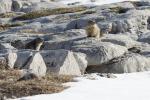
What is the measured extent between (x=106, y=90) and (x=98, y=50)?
811cm

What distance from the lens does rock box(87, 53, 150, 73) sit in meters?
25.2

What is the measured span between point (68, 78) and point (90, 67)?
5.70 metres

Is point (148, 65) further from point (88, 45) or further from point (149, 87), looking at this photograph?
point (149, 87)

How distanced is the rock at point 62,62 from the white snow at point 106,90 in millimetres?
2404

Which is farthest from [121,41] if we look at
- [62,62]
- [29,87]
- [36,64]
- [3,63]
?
[29,87]

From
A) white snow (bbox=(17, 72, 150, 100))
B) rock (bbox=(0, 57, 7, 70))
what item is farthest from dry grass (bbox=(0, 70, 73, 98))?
rock (bbox=(0, 57, 7, 70))

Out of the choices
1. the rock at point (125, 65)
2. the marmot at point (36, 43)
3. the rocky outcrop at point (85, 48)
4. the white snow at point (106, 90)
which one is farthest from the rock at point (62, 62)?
the marmot at point (36, 43)

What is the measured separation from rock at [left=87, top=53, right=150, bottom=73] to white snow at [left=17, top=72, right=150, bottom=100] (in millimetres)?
3147

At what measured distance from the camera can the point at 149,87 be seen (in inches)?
776

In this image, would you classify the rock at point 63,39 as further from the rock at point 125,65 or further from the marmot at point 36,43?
the rock at point 125,65

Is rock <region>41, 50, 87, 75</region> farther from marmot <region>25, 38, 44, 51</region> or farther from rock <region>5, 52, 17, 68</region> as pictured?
marmot <region>25, 38, 44, 51</region>

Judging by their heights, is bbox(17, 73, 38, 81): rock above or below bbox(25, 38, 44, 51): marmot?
above

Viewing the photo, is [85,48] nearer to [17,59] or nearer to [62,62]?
[62,62]

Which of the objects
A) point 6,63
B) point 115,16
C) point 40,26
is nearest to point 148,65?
point 6,63
